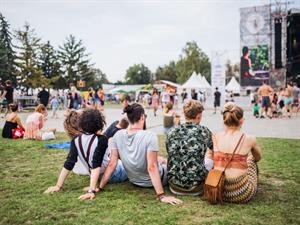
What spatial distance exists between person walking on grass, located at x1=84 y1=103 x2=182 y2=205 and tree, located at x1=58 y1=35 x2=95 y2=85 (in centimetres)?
6099

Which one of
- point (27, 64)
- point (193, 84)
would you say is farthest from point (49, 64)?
point (193, 84)

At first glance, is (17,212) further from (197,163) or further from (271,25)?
(271,25)

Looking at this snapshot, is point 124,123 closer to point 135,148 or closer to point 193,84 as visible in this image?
point 135,148

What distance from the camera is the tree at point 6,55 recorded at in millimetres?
35375

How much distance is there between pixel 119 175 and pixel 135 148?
2.90 feet

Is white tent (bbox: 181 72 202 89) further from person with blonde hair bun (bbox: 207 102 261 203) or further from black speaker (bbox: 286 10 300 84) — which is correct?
person with blonde hair bun (bbox: 207 102 261 203)

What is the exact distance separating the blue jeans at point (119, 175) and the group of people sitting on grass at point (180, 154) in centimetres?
39

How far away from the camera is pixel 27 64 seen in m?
37.8

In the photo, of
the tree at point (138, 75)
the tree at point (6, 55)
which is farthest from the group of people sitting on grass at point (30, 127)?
the tree at point (138, 75)

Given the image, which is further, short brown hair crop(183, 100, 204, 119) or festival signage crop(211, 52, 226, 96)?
festival signage crop(211, 52, 226, 96)

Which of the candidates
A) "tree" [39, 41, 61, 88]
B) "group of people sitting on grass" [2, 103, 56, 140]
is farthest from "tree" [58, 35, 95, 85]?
"group of people sitting on grass" [2, 103, 56, 140]

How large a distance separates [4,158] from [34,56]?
35.7 m

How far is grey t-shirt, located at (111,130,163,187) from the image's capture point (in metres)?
3.76

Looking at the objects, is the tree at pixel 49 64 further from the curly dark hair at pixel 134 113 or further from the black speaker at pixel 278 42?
the curly dark hair at pixel 134 113
